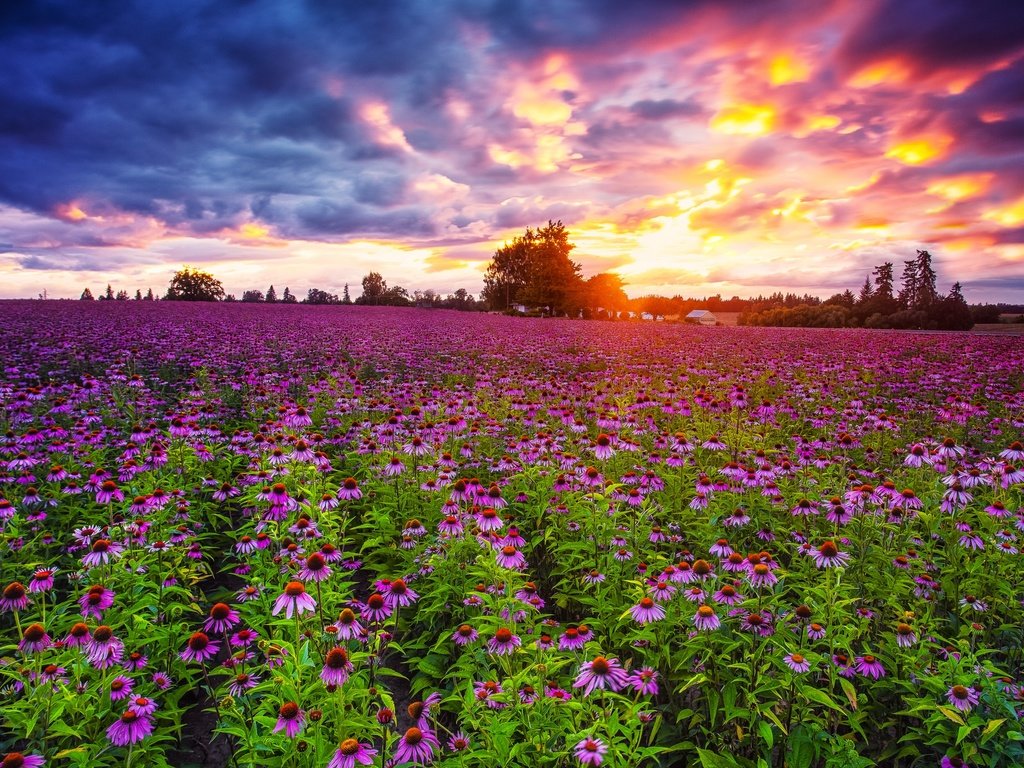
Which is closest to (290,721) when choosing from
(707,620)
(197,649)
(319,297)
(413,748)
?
(413,748)

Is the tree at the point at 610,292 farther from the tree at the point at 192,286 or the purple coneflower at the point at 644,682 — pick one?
the purple coneflower at the point at 644,682

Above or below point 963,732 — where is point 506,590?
above

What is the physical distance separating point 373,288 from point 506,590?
77.1 meters

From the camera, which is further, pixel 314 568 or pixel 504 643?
pixel 314 568

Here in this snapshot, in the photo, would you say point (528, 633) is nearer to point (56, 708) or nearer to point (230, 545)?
point (56, 708)

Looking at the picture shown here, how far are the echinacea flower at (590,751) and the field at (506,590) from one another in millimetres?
16

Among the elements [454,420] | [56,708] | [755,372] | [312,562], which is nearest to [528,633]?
[312,562]

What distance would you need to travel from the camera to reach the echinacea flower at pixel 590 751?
2211 mm

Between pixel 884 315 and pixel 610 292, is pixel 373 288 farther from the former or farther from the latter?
pixel 884 315

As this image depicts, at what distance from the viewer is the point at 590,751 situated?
225 centimetres

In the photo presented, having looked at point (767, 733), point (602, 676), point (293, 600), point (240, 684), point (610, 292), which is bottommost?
point (767, 733)

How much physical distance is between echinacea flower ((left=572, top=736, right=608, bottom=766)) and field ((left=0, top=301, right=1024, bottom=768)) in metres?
0.02

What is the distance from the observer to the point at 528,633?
351 cm

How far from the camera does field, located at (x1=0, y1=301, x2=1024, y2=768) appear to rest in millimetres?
2744
